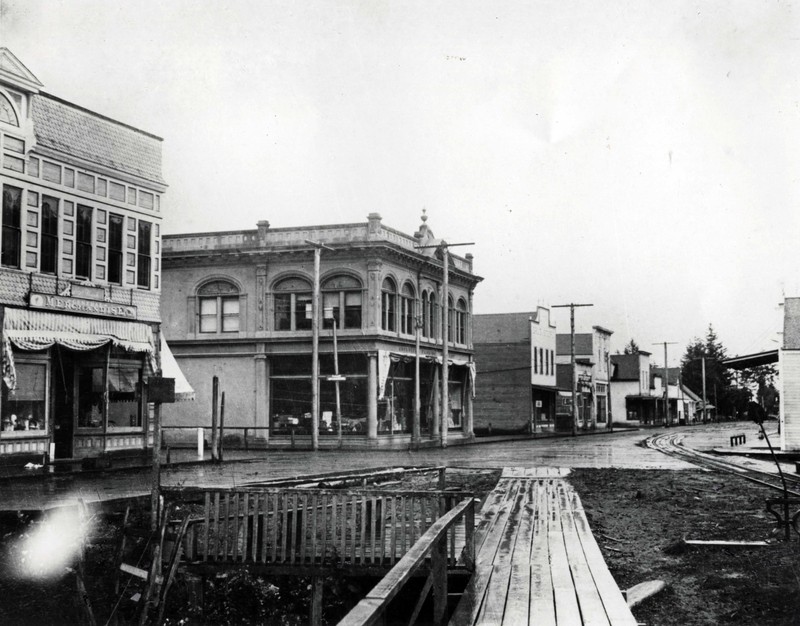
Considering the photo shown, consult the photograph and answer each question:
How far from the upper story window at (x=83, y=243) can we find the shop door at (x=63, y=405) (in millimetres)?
2202

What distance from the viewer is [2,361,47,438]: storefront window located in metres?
21.7

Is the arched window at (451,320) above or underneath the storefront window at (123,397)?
above

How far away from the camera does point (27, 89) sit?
2148cm

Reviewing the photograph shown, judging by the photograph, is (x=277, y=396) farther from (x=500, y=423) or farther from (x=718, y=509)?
(x=718, y=509)

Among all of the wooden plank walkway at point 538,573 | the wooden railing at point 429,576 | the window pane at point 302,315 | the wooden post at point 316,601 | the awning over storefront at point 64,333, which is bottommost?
the wooden post at point 316,601

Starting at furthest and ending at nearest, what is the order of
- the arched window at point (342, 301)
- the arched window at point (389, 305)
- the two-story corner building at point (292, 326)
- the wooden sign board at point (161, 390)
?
the arched window at point (389, 305) < the arched window at point (342, 301) < the two-story corner building at point (292, 326) < the wooden sign board at point (161, 390)

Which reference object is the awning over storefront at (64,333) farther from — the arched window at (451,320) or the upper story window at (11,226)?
the arched window at (451,320)

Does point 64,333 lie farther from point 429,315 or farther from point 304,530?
point 429,315

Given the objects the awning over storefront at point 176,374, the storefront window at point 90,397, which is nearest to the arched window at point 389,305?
the awning over storefront at point 176,374

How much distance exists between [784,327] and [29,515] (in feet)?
92.3

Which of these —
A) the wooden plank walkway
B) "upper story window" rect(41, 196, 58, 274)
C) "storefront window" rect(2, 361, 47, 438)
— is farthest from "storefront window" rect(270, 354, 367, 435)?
the wooden plank walkway

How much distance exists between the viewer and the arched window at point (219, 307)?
136 ft

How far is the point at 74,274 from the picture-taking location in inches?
914

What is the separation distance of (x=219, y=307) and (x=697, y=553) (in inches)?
1297
